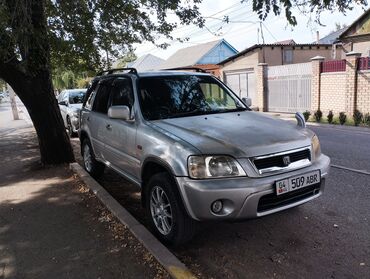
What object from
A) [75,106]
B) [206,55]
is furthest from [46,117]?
[206,55]

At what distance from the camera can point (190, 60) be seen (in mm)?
48531

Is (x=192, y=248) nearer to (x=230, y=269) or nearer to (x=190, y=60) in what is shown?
(x=230, y=269)

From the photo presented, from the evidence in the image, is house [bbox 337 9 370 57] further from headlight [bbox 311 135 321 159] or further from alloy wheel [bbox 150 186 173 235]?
alloy wheel [bbox 150 186 173 235]

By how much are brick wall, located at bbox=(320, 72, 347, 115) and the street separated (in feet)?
40.0

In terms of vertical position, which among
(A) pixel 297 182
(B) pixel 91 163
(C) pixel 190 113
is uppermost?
(C) pixel 190 113

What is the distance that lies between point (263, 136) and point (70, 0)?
598 centimetres

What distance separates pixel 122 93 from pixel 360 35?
2282cm

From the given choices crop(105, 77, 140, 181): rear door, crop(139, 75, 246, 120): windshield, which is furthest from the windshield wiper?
crop(105, 77, 140, 181): rear door

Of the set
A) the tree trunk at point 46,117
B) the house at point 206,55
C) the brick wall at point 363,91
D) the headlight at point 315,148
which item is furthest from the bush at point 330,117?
the house at point 206,55

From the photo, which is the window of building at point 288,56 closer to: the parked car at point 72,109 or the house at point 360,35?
the house at point 360,35

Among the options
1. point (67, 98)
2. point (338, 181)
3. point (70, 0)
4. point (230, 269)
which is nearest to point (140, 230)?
point (230, 269)

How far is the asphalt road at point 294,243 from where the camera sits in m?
3.56

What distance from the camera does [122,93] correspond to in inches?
211

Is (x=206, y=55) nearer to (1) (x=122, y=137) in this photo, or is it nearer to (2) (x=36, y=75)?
(2) (x=36, y=75)
